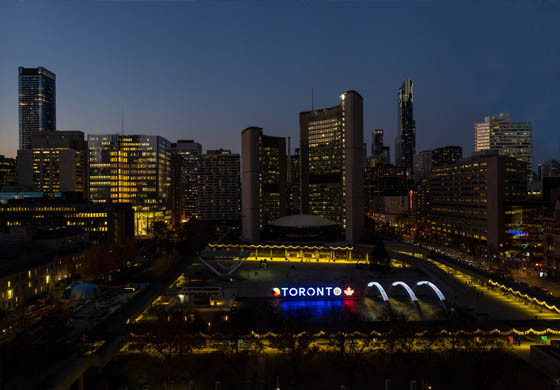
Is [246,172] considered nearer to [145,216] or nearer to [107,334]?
[145,216]

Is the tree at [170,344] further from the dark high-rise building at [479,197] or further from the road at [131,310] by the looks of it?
the dark high-rise building at [479,197]

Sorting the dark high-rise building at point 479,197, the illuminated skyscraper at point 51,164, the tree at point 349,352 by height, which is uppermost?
the illuminated skyscraper at point 51,164

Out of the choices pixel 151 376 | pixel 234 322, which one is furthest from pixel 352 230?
pixel 151 376

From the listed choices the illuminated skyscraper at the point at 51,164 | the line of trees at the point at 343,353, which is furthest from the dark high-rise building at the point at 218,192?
the line of trees at the point at 343,353

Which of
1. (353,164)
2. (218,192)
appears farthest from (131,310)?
(218,192)

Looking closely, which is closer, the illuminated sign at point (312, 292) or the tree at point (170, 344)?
the tree at point (170, 344)

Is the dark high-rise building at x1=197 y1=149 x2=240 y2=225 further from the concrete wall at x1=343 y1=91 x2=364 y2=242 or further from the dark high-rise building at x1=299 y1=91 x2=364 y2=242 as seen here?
the concrete wall at x1=343 y1=91 x2=364 y2=242
